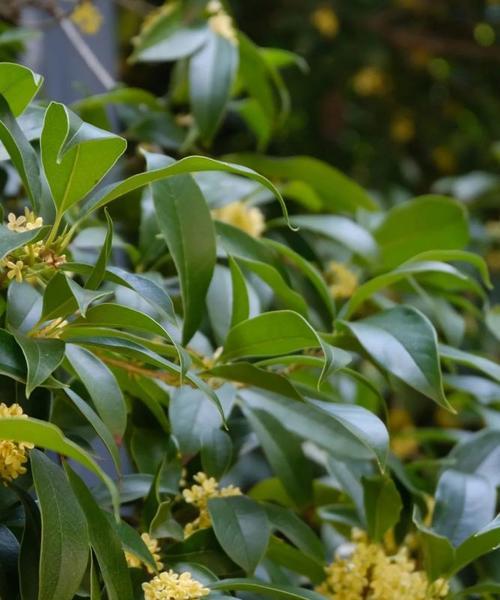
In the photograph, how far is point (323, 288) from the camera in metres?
0.75

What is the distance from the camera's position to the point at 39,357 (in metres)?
0.50

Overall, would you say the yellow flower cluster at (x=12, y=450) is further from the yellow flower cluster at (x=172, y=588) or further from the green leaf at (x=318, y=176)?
the green leaf at (x=318, y=176)

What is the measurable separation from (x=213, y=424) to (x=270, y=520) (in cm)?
8

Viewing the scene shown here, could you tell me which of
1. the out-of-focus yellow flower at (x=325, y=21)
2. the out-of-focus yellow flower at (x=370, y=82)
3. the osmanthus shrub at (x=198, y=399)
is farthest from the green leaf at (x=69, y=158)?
the out-of-focus yellow flower at (x=370, y=82)

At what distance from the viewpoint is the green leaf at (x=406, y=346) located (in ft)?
2.01

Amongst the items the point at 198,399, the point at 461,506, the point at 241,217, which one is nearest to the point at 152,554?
A: the point at 198,399

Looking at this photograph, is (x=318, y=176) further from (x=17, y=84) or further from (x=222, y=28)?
(x=17, y=84)

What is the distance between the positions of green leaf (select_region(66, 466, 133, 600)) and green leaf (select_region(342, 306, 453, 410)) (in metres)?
0.21

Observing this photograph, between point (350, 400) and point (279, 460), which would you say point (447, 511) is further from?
point (350, 400)

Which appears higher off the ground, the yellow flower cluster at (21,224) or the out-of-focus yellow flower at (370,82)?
the yellow flower cluster at (21,224)

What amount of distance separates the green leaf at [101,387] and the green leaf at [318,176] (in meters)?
0.50

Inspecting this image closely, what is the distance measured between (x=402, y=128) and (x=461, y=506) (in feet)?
3.46

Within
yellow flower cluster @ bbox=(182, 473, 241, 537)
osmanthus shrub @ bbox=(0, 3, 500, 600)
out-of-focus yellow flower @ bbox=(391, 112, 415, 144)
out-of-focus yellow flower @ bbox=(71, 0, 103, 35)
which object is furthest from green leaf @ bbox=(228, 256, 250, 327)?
out-of-focus yellow flower @ bbox=(391, 112, 415, 144)

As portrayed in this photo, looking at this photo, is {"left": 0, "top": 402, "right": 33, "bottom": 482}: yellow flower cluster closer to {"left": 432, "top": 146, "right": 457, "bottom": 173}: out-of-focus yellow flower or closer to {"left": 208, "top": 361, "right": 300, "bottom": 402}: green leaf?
{"left": 208, "top": 361, "right": 300, "bottom": 402}: green leaf
